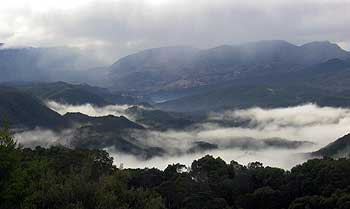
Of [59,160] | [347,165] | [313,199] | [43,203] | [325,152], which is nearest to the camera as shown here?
[43,203]

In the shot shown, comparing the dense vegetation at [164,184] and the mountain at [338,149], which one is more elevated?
the mountain at [338,149]

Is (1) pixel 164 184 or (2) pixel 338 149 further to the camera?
(2) pixel 338 149

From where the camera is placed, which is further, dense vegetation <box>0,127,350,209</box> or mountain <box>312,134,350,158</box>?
mountain <box>312,134,350,158</box>

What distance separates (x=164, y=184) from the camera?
260ft

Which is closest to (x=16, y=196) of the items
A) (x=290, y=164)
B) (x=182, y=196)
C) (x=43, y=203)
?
(x=43, y=203)

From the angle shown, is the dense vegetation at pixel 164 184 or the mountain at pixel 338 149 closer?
the dense vegetation at pixel 164 184

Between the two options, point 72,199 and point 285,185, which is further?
point 285,185

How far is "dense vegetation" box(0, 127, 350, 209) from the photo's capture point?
38.0m

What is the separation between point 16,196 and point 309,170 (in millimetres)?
53660

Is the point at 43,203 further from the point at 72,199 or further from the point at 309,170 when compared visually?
the point at 309,170

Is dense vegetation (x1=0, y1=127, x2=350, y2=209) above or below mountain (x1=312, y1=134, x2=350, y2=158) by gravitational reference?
below

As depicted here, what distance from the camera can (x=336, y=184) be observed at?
72.3 m

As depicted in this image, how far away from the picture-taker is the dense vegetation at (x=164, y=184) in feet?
125

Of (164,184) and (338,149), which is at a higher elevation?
(338,149)
